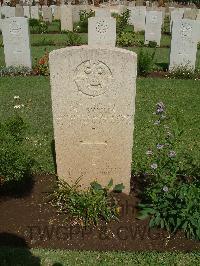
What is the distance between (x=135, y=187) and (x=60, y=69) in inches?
82.8

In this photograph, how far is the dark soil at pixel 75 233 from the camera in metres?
4.57

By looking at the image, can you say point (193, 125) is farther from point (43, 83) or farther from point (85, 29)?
point (85, 29)

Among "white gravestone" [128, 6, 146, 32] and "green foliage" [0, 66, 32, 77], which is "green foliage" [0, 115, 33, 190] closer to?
"green foliage" [0, 66, 32, 77]

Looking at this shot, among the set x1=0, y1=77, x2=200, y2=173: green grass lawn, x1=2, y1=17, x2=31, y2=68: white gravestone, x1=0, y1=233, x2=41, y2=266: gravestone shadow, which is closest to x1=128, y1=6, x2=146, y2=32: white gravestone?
x1=2, y1=17, x2=31, y2=68: white gravestone

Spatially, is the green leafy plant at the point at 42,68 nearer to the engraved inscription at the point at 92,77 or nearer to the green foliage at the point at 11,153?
the green foliage at the point at 11,153

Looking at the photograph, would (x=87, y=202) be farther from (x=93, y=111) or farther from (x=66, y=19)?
(x=66, y=19)

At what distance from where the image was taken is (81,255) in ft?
14.5

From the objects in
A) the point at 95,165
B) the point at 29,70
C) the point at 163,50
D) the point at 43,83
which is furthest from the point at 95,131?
the point at 163,50

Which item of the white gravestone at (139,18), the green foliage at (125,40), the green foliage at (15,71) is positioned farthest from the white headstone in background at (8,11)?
the green foliage at (15,71)

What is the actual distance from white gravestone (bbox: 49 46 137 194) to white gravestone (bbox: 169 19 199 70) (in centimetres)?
836

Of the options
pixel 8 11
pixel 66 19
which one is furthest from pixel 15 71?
pixel 8 11

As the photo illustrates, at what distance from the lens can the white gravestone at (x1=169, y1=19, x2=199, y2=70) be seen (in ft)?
40.8

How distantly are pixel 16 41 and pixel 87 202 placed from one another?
359 inches

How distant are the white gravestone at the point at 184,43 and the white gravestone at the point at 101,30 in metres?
2.26
